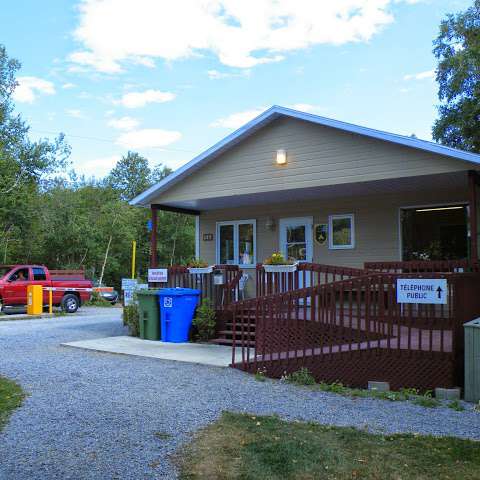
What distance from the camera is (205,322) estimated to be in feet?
36.3

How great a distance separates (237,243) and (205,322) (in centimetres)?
401

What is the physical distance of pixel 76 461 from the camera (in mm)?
4359

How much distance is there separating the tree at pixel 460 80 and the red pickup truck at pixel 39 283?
63.9ft

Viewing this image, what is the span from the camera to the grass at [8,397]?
225 inches

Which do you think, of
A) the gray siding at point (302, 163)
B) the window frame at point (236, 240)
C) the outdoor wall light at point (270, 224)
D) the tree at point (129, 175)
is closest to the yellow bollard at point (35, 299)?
the window frame at point (236, 240)

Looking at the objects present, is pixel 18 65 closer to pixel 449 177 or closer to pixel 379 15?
pixel 379 15

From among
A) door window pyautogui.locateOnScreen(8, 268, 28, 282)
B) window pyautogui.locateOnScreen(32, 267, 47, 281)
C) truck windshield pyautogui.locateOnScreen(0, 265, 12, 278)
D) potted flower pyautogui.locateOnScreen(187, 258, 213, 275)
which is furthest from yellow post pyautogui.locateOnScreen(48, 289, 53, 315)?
potted flower pyautogui.locateOnScreen(187, 258, 213, 275)

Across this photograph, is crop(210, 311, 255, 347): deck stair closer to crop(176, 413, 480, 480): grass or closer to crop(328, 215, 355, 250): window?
crop(328, 215, 355, 250): window

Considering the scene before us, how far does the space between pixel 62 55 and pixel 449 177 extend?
61.9 feet

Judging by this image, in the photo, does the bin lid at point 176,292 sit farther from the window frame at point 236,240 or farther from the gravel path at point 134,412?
the window frame at point 236,240

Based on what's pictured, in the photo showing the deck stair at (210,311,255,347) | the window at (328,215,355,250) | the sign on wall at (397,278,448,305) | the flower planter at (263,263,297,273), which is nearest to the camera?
the sign on wall at (397,278,448,305)

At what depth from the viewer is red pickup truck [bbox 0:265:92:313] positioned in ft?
63.8

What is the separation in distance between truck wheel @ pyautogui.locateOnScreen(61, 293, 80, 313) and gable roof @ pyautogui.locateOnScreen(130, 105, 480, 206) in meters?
8.10

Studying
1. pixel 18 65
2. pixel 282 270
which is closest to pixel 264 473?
pixel 282 270
